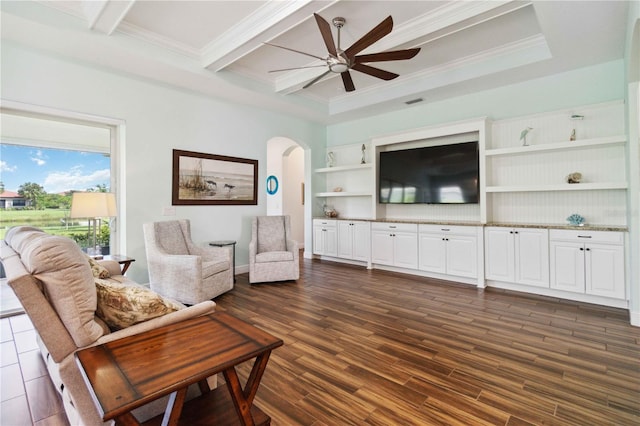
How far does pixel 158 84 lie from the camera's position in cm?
439

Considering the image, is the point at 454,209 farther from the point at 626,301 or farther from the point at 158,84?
the point at 158,84

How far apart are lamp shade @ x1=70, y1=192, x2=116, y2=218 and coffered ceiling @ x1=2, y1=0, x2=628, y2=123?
5.43 feet

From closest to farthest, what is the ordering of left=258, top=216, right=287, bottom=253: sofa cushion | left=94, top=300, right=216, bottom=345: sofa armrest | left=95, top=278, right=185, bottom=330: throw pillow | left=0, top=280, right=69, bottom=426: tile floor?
left=94, top=300, right=216, bottom=345: sofa armrest < left=95, top=278, right=185, bottom=330: throw pillow < left=0, top=280, right=69, bottom=426: tile floor < left=258, top=216, right=287, bottom=253: sofa cushion

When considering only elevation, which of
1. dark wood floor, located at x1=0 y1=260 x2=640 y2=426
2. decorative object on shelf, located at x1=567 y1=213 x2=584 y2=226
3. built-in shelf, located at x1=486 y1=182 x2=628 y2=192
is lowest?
dark wood floor, located at x1=0 y1=260 x2=640 y2=426

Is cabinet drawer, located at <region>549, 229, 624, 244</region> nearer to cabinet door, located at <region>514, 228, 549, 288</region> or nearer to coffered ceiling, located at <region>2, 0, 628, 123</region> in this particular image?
cabinet door, located at <region>514, 228, 549, 288</region>

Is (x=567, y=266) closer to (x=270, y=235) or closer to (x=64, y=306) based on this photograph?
(x=270, y=235)

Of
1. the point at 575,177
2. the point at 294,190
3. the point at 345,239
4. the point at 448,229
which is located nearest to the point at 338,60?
the point at 448,229

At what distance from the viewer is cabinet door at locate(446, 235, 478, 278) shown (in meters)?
4.52

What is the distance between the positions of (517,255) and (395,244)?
1.79m

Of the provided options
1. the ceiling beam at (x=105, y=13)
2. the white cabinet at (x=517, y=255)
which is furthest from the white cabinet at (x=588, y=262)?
the ceiling beam at (x=105, y=13)

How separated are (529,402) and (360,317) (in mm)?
1650

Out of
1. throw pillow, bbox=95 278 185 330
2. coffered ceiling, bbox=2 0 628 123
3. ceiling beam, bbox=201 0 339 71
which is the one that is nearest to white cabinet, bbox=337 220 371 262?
coffered ceiling, bbox=2 0 628 123

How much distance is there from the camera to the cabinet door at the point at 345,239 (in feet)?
19.7

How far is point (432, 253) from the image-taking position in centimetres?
Answer: 491
